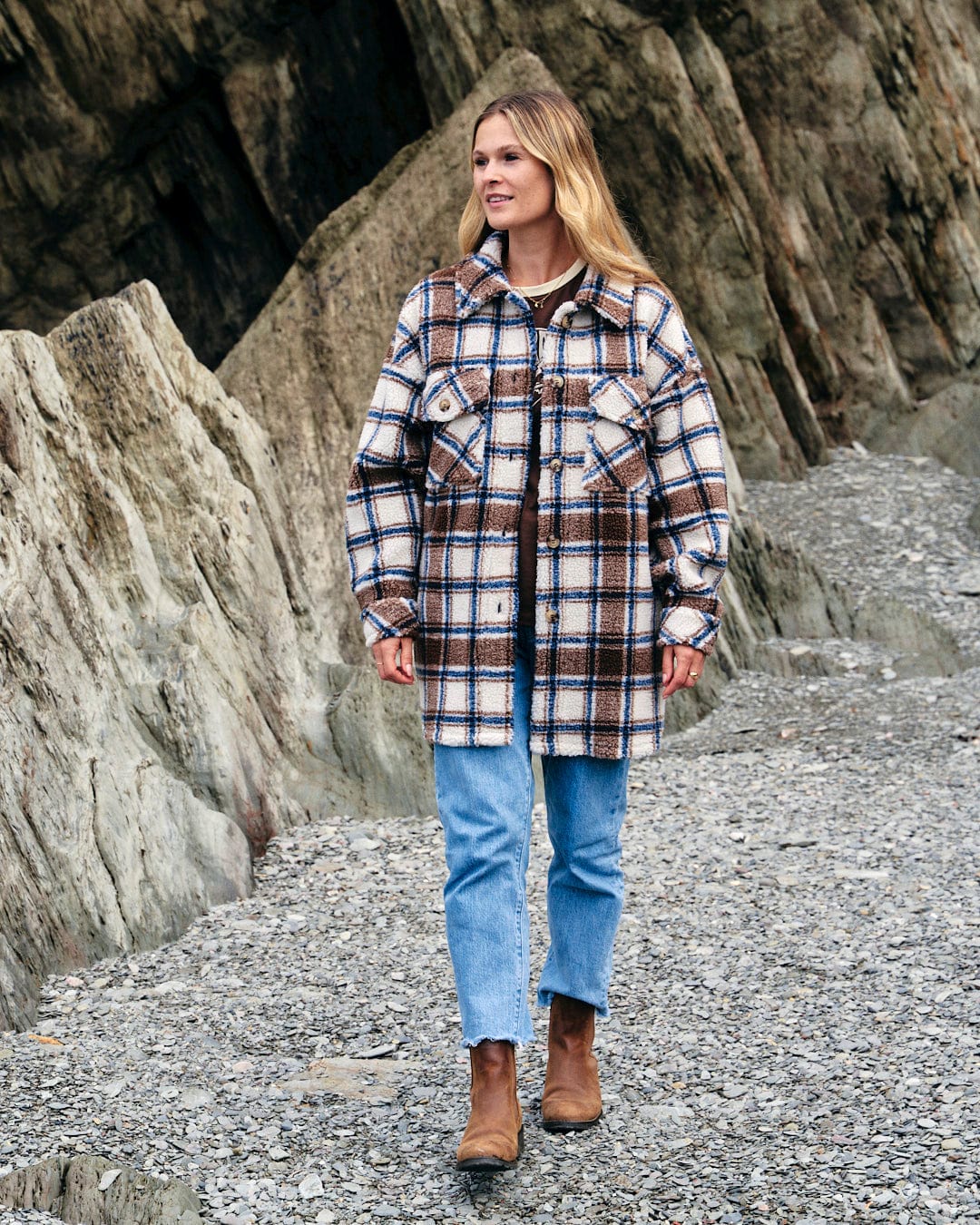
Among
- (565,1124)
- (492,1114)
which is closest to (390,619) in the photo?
(492,1114)

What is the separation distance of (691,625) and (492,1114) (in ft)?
4.46

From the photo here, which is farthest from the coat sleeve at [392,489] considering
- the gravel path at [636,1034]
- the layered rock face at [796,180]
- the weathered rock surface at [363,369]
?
the layered rock face at [796,180]

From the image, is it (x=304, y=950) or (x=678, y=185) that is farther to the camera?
(x=678, y=185)

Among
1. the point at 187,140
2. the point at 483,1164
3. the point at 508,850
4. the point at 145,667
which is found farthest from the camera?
the point at 187,140

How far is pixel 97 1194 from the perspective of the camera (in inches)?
146

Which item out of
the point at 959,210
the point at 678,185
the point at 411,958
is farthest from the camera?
the point at 959,210

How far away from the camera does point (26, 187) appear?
12797 millimetres

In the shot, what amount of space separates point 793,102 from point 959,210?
1.85m

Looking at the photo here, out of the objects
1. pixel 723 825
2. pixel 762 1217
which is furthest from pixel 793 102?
pixel 762 1217

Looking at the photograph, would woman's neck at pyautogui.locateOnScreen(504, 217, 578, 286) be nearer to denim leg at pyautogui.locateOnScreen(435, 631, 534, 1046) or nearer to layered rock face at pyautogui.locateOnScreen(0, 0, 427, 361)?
denim leg at pyautogui.locateOnScreen(435, 631, 534, 1046)

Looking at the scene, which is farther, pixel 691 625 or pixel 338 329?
pixel 338 329

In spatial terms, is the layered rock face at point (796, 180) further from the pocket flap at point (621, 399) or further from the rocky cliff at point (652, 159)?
the pocket flap at point (621, 399)

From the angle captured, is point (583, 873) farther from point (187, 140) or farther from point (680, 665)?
point (187, 140)

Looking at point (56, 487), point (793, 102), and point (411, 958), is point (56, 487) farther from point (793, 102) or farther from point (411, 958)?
point (793, 102)
